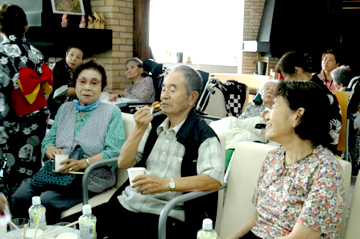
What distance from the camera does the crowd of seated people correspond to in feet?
4.88

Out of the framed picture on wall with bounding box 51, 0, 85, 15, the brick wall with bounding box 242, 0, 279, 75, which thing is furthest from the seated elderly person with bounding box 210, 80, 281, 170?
the brick wall with bounding box 242, 0, 279, 75

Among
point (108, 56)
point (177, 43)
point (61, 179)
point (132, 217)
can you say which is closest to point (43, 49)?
point (108, 56)

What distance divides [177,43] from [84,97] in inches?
318

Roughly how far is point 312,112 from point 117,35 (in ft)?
11.7

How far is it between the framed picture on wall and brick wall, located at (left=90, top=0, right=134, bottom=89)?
0.66ft

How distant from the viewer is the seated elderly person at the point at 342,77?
4.50 m

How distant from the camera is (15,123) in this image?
9.60 ft

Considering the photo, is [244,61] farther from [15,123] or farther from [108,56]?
[15,123]

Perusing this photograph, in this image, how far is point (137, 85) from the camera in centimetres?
457

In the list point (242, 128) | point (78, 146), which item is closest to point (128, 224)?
point (78, 146)

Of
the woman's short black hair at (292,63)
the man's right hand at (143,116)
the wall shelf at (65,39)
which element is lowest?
the man's right hand at (143,116)

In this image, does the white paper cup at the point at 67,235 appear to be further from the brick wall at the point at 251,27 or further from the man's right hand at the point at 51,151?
the brick wall at the point at 251,27

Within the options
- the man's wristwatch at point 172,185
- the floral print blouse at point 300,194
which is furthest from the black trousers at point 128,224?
the floral print blouse at point 300,194

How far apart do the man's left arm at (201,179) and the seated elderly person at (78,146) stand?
650mm
